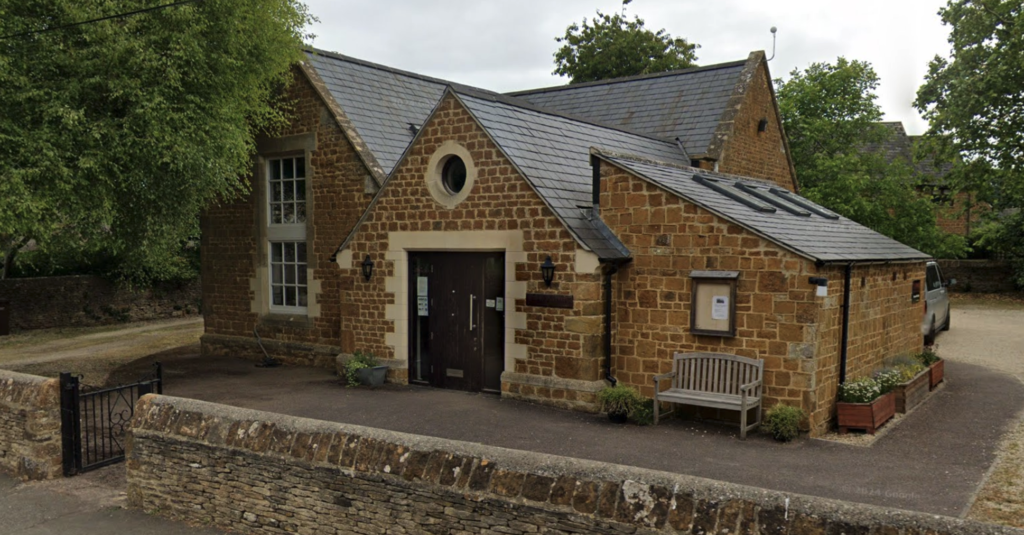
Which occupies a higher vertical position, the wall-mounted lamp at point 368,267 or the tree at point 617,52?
the tree at point 617,52

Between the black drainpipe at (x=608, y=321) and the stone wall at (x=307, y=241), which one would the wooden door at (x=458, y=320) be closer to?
the black drainpipe at (x=608, y=321)

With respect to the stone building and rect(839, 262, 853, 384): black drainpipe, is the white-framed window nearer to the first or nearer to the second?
the stone building

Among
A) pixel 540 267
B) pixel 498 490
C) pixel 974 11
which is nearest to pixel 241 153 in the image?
pixel 540 267

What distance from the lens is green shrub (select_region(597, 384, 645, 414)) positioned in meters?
10.1

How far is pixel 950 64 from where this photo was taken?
70.8 feet

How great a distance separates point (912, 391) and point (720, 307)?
151 inches

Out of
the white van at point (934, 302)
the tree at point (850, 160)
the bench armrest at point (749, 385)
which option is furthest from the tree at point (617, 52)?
the bench armrest at point (749, 385)

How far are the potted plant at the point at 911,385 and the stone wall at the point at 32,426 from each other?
1128 centimetres

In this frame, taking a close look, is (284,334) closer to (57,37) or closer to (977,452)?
(57,37)

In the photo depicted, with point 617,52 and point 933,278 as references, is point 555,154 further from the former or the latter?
point 617,52

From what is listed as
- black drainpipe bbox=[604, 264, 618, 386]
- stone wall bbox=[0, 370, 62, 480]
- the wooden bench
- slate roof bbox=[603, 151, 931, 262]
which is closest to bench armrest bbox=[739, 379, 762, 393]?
the wooden bench

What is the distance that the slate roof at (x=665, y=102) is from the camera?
18.6 metres

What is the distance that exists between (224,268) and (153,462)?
10.4 m

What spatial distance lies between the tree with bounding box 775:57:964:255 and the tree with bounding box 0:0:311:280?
16.6m
